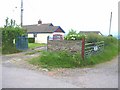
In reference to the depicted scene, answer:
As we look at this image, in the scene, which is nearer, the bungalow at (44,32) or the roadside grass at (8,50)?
the roadside grass at (8,50)

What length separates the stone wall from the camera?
52.3ft

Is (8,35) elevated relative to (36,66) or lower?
elevated

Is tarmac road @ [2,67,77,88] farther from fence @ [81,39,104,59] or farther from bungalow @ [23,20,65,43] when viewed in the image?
bungalow @ [23,20,65,43]

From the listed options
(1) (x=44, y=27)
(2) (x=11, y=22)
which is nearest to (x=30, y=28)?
(1) (x=44, y=27)

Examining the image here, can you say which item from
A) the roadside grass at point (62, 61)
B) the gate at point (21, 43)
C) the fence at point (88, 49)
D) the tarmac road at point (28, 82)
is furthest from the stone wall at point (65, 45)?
the gate at point (21, 43)

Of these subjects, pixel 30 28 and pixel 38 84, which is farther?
pixel 30 28

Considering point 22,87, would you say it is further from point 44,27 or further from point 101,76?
point 44,27

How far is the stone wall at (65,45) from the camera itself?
52.3ft

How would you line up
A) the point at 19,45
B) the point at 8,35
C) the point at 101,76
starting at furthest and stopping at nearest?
1. the point at 19,45
2. the point at 8,35
3. the point at 101,76

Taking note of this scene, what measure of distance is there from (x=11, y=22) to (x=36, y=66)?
11847 mm

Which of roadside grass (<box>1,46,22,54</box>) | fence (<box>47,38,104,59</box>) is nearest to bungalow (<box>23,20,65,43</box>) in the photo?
roadside grass (<box>1,46,22,54</box>)

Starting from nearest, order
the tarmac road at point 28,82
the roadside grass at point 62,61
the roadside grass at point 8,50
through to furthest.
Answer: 1. the tarmac road at point 28,82
2. the roadside grass at point 62,61
3. the roadside grass at point 8,50

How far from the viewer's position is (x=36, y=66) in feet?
44.6

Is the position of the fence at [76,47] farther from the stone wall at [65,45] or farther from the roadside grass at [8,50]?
the roadside grass at [8,50]
